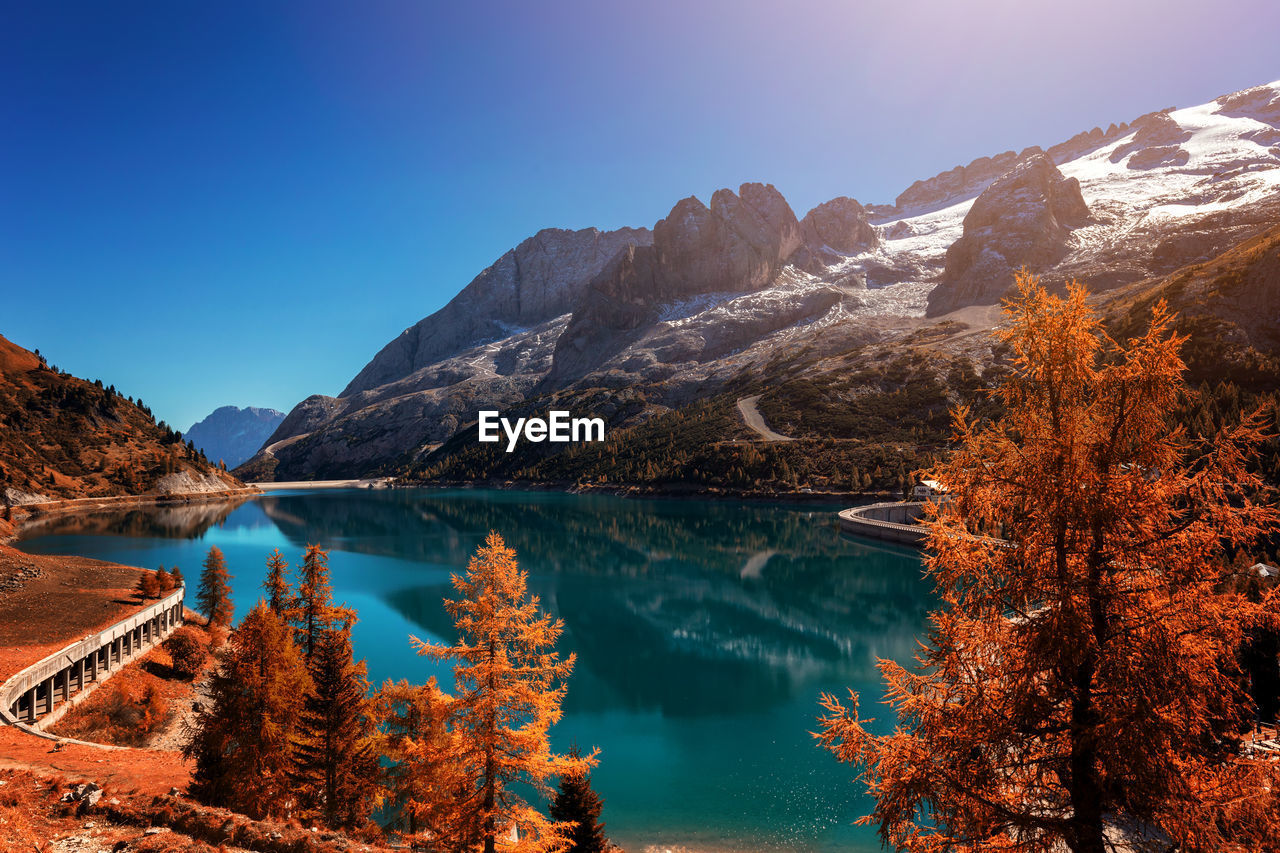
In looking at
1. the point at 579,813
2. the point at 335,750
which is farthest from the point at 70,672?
the point at 579,813

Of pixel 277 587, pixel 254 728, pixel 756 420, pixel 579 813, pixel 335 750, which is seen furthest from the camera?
pixel 756 420

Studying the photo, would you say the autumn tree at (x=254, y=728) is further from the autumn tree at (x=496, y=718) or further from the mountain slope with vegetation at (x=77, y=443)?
the mountain slope with vegetation at (x=77, y=443)

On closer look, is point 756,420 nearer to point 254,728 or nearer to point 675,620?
point 675,620

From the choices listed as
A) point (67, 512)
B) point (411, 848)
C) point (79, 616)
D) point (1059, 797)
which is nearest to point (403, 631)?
point (79, 616)

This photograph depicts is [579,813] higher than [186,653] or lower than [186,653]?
higher

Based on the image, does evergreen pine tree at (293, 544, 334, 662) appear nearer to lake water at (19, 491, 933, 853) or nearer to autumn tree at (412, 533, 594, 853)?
lake water at (19, 491, 933, 853)

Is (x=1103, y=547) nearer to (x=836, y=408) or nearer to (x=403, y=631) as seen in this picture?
(x=403, y=631)

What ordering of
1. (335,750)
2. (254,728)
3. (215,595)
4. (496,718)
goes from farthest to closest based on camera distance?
(215,595)
(335,750)
(254,728)
(496,718)

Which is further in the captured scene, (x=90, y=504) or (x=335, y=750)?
(x=90, y=504)

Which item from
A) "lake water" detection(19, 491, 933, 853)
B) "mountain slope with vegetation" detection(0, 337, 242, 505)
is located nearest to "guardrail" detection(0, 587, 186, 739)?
"lake water" detection(19, 491, 933, 853)
